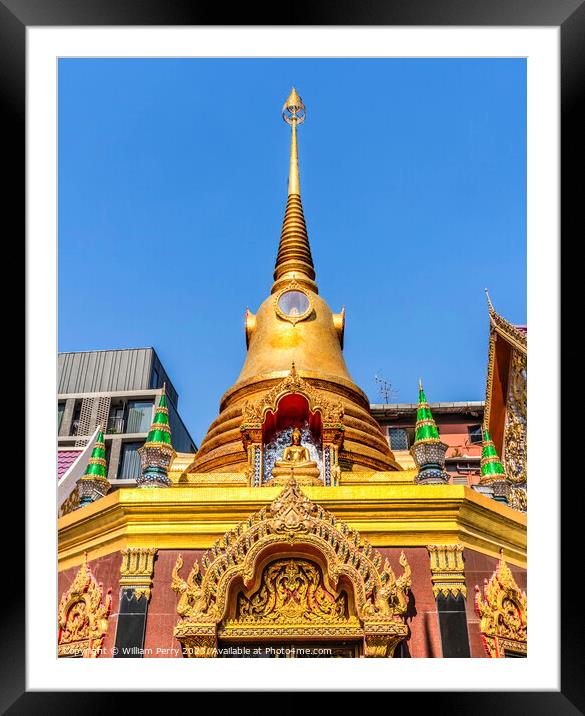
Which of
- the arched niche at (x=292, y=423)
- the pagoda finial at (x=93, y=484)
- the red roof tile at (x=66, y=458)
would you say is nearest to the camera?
the arched niche at (x=292, y=423)

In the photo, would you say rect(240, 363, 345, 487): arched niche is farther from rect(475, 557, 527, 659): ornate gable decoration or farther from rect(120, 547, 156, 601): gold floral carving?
rect(475, 557, 527, 659): ornate gable decoration

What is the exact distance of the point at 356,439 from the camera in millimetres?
9523

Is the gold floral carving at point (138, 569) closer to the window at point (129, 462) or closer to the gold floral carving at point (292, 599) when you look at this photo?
the gold floral carving at point (292, 599)

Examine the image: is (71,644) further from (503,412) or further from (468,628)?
(503,412)

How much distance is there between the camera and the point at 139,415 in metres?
31.9

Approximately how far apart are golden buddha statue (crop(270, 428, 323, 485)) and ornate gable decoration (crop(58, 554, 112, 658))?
2.04 m

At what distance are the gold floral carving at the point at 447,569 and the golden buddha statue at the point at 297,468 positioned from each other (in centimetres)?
159

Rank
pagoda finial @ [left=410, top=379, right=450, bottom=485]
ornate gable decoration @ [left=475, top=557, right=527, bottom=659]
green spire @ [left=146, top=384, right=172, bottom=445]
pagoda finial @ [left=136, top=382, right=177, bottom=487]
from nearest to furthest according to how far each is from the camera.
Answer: ornate gable decoration @ [left=475, top=557, right=527, bottom=659] < pagoda finial @ [left=410, top=379, right=450, bottom=485] < pagoda finial @ [left=136, top=382, right=177, bottom=487] < green spire @ [left=146, top=384, right=172, bottom=445]

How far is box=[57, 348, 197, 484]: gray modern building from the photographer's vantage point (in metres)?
29.2

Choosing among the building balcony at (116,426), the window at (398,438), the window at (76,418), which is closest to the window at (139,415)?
the building balcony at (116,426)

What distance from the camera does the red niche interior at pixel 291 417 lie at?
Answer: 8219mm

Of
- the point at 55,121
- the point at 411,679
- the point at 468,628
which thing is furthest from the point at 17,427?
the point at 468,628

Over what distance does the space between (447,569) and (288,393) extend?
2.77 meters

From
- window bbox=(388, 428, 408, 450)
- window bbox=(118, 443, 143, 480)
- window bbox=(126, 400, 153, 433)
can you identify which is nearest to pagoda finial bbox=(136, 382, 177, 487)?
window bbox=(388, 428, 408, 450)
